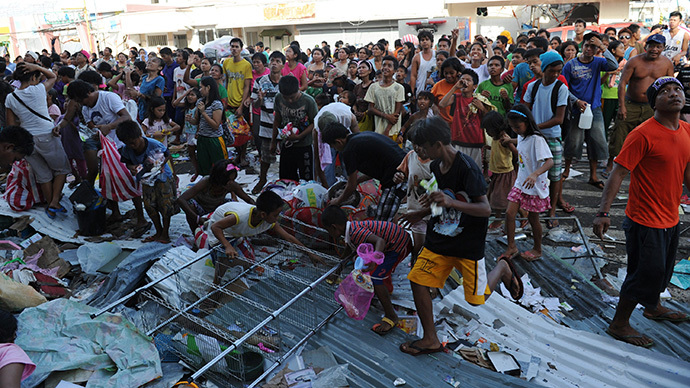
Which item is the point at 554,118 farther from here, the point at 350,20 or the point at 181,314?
the point at 350,20

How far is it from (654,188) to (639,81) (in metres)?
3.69

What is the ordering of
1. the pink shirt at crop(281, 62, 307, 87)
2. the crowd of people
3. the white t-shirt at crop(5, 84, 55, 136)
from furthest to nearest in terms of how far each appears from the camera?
the pink shirt at crop(281, 62, 307, 87) → the white t-shirt at crop(5, 84, 55, 136) → the crowd of people

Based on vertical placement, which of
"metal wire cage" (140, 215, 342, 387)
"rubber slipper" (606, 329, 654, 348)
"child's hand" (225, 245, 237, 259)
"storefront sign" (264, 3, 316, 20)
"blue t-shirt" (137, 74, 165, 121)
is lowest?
"rubber slipper" (606, 329, 654, 348)

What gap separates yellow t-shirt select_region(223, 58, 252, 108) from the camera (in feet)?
26.7

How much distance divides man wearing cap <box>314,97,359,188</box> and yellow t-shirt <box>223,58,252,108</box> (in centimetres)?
260

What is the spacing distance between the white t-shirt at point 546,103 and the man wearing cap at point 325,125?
198 centimetres

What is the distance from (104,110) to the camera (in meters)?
5.86

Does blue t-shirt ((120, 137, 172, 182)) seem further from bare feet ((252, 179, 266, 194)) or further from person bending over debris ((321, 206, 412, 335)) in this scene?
person bending over debris ((321, 206, 412, 335))

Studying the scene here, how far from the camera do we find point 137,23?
36.4 m

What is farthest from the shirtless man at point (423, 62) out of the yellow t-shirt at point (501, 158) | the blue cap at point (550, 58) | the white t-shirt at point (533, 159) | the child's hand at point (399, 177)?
the child's hand at point (399, 177)

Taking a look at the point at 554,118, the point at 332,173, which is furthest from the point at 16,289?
the point at 554,118

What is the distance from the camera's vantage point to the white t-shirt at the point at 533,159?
4.32 meters

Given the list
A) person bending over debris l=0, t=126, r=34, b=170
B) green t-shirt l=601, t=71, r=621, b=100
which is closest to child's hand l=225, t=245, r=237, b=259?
person bending over debris l=0, t=126, r=34, b=170

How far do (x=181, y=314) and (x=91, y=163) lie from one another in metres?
3.68
